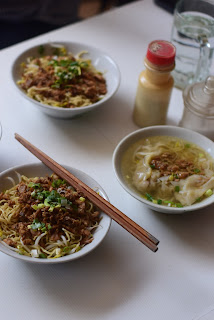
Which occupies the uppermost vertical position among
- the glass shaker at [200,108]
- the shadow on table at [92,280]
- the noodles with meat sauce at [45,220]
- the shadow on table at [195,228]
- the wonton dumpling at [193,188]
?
the glass shaker at [200,108]

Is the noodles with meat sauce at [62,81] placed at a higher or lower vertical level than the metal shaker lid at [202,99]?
lower

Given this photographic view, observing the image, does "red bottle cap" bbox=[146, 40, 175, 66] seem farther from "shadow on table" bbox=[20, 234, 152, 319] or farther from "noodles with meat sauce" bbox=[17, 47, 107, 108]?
"shadow on table" bbox=[20, 234, 152, 319]

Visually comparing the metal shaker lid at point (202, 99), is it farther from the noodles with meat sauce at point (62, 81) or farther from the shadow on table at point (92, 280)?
the shadow on table at point (92, 280)

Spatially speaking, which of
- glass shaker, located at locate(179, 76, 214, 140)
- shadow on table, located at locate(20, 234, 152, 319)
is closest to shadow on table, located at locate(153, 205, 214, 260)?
shadow on table, located at locate(20, 234, 152, 319)

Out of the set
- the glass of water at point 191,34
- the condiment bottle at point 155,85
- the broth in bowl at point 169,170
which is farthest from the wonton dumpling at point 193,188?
the glass of water at point 191,34

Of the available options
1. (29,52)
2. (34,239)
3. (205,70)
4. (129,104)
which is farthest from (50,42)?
(34,239)

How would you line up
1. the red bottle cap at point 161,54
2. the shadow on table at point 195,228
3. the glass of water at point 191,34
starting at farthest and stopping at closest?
the glass of water at point 191,34, the red bottle cap at point 161,54, the shadow on table at point 195,228

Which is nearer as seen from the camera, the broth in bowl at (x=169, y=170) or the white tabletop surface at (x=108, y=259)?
the white tabletop surface at (x=108, y=259)

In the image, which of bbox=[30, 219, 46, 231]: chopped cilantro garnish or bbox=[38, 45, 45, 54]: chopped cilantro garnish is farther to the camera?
bbox=[38, 45, 45, 54]: chopped cilantro garnish
